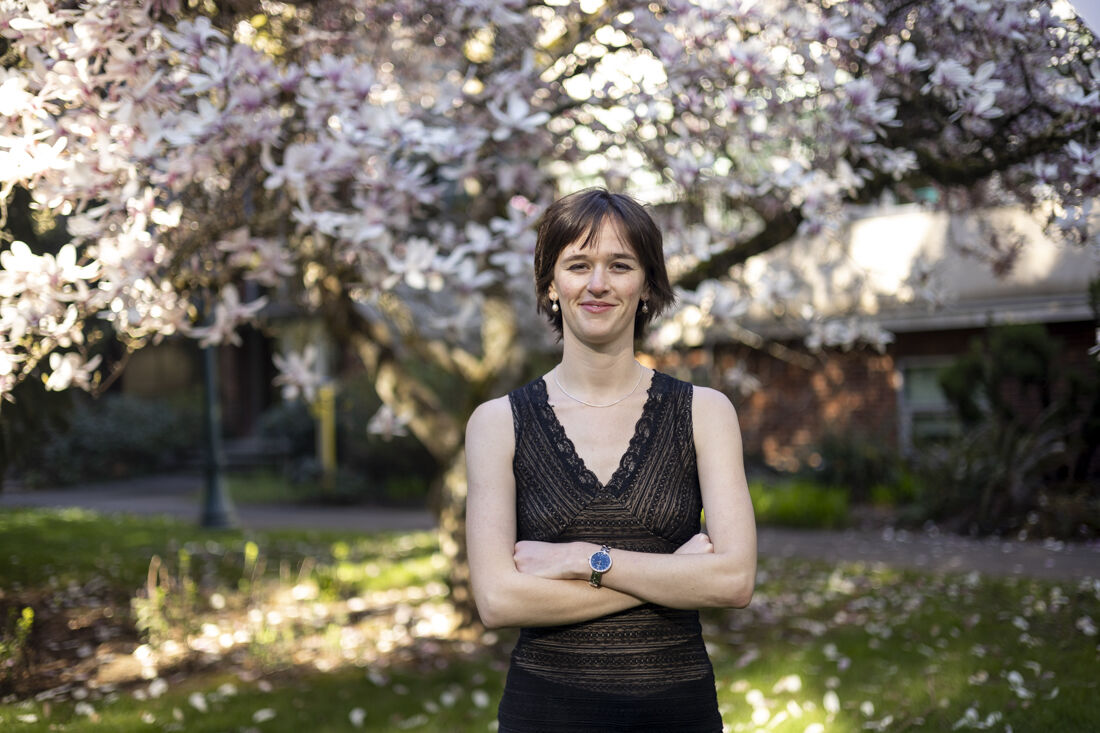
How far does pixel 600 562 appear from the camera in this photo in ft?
7.18

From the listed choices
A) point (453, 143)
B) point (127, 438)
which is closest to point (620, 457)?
point (453, 143)

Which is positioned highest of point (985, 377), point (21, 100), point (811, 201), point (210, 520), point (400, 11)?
point (400, 11)

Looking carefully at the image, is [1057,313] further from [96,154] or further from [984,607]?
[96,154]

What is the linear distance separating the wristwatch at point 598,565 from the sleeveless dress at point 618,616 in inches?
3.1

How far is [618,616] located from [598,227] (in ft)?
2.91

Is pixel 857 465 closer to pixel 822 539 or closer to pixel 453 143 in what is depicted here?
pixel 822 539

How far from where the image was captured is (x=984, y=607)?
21.3ft

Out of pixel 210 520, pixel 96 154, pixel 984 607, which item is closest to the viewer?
pixel 96 154

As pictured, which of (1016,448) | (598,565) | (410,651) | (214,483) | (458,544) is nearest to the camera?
(598,565)

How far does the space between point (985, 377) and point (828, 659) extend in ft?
19.3

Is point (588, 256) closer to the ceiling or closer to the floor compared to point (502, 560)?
closer to the ceiling

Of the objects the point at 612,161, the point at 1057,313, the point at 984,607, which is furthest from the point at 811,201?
the point at 1057,313

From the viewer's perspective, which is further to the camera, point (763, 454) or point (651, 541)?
point (763, 454)

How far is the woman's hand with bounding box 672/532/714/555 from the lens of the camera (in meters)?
2.25
